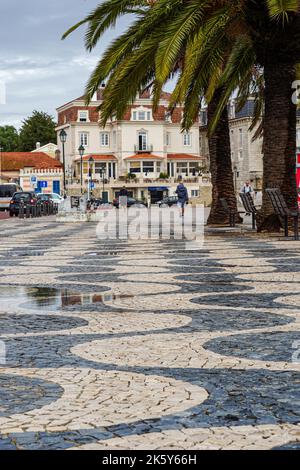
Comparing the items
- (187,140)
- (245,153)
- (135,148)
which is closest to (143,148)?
(135,148)

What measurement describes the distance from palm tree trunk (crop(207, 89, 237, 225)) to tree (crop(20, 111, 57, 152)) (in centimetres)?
10243

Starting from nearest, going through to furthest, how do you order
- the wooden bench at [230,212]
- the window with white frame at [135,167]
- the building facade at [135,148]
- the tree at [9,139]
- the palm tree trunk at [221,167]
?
the wooden bench at [230,212], the palm tree trunk at [221,167], the building facade at [135,148], the window with white frame at [135,167], the tree at [9,139]

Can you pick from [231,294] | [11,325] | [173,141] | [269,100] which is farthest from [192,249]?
[173,141]

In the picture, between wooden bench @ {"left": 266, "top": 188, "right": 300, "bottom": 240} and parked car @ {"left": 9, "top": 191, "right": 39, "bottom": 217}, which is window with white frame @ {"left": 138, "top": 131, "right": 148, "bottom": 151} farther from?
wooden bench @ {"left": 266, "top": 188, "right": 300, "bottom": 240}

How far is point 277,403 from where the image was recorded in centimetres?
396

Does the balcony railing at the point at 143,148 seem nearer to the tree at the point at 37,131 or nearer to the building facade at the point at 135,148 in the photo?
the building facade at the point at 135,148

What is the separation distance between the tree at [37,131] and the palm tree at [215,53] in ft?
355

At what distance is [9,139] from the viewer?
135375mm

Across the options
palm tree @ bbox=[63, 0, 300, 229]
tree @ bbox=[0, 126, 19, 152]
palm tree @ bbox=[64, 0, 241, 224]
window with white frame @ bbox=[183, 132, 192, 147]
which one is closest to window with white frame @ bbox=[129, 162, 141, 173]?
window with white frame @ bbox=[183, 132, 192, 147]

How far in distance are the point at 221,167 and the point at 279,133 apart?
262 inches

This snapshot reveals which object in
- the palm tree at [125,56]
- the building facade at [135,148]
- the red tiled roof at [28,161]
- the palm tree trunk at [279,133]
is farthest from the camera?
the red tiled roof at [28,161]

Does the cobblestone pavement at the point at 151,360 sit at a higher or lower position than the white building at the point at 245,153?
lower

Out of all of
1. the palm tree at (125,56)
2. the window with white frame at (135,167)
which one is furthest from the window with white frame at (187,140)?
the palm tree at (125,56)

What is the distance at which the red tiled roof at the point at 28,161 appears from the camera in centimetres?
10794
